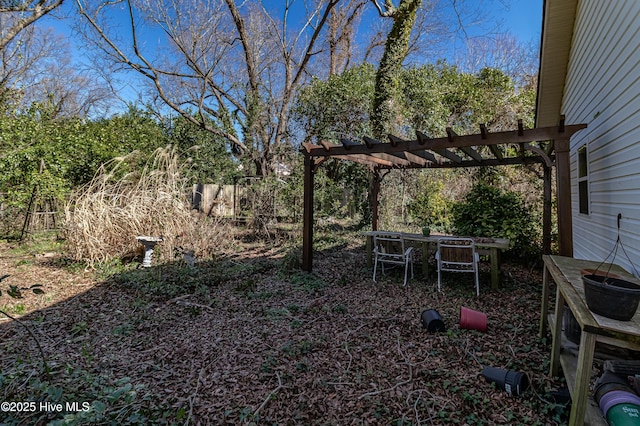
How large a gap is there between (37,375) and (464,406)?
3469 millimetres

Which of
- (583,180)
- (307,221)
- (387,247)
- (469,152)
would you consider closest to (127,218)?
(307,221)

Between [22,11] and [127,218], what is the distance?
310 inches

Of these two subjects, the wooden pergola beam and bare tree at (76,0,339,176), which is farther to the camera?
bare tree at (76,0,339,176)

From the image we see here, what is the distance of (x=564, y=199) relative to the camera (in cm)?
376

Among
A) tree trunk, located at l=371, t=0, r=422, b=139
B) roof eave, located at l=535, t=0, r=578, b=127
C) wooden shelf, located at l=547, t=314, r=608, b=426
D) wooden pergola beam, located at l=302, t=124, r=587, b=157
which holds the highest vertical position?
tree trunk, located at l=371, t=0, r=422, b=139

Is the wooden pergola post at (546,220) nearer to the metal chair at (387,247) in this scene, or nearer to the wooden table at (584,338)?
the metal chair at (387,247)

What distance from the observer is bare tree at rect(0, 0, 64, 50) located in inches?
341

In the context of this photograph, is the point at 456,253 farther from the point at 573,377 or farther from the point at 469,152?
the point at 573,377

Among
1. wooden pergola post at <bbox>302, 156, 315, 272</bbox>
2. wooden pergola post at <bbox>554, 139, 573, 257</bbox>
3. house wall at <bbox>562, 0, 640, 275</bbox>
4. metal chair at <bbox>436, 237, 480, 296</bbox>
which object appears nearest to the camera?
house wall at <bbox>562, 0, 640, 275</bbox>

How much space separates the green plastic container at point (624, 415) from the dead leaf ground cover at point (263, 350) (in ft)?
1.49

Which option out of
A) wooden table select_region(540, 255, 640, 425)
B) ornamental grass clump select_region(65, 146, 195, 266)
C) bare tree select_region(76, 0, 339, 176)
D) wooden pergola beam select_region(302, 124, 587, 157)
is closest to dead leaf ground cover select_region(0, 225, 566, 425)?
wooden table select_region(540, 255, 640, 425)

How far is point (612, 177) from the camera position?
3.37 meters

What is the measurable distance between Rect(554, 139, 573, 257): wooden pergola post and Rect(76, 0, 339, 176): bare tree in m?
8.85

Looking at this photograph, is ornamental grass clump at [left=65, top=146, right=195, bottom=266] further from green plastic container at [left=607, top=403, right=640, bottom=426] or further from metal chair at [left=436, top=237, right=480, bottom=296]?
green plastic container at [left=607, top=403, right=640, bottom=426]
